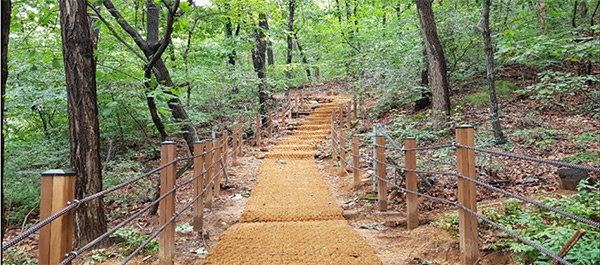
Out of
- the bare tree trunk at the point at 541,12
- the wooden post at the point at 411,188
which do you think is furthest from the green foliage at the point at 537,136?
the bare tree trunk at the point at 541,12

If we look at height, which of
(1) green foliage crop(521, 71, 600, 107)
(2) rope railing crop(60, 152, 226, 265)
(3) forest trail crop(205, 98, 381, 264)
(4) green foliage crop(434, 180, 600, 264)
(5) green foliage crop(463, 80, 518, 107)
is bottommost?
(3) forest trail crop(205, 98, 381, 264)

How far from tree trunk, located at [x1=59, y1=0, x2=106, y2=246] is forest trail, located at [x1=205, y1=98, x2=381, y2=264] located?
5.49 feet

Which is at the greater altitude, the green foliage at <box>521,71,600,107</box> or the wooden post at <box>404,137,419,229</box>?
the green foliage at <box>521,71,600,107</box>

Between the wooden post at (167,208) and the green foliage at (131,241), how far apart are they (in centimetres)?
76

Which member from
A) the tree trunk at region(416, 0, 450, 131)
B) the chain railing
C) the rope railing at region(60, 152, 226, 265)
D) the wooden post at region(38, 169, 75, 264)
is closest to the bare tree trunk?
the tree trunk at region(416, 0, 450, 131)

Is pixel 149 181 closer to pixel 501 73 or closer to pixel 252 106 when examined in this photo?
pixel 252 106

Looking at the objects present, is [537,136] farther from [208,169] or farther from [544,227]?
[208,169]

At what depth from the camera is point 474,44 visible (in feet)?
35.7

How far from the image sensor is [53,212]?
169 cm

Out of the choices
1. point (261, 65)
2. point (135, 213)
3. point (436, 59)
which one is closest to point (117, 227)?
point (135, 213)

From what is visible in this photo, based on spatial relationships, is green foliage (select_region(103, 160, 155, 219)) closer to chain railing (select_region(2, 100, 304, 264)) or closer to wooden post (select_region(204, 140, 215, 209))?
chain railing (select_region(2, 100, 304, 264))

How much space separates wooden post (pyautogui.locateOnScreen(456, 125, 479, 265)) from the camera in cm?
317

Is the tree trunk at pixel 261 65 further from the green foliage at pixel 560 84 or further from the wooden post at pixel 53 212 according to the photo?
the wooden post at pixel 53 212

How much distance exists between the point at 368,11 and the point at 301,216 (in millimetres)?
18414
